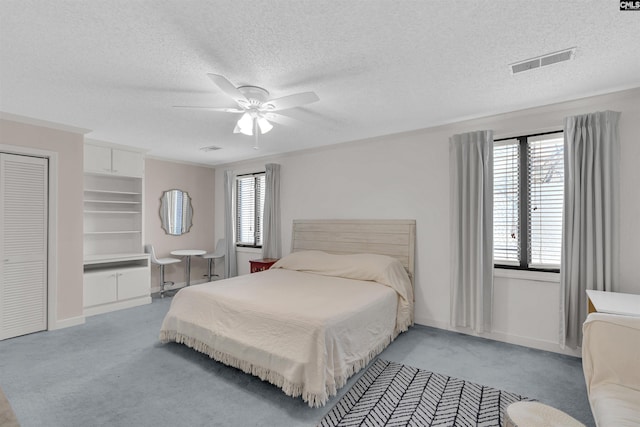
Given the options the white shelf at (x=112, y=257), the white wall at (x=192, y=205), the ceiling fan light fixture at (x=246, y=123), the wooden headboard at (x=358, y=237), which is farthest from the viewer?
the white wall at (x=192, y=205)

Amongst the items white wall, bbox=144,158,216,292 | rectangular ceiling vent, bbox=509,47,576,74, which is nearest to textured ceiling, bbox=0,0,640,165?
rectangular ceiling vent, bbox=509,47,576,74

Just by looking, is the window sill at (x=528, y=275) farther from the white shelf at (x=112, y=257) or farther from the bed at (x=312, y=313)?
the white shelf at (x=112, y=257)

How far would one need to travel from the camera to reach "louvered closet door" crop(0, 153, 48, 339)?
11.1 feet

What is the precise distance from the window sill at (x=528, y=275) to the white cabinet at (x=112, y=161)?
526 centimetres

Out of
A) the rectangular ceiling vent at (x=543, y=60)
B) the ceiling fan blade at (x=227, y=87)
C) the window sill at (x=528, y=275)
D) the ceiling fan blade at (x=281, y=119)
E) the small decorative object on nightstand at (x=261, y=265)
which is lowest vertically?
the small decorative object on nightstand at (x=261, y=265)

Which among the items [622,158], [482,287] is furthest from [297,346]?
[622,158]

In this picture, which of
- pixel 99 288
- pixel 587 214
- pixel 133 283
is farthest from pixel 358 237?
pixel 99 288

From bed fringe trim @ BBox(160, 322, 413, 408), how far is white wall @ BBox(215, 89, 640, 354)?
1169mm

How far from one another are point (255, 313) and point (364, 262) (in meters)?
1.64

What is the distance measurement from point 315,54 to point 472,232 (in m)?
2.51

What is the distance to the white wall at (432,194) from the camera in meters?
2.72

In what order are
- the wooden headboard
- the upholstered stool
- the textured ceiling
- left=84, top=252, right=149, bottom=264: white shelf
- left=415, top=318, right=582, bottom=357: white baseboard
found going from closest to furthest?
1. the upholstered stool
2. the textured ceiling
3. left=415, top=318, right=582, bottom=357: white baseboard
4. the wooden headboard
5. left=84, top=252, right=149, bottom=264: white shelf

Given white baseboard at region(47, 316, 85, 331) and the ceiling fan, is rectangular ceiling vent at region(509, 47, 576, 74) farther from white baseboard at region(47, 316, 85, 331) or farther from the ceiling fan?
white baseboard at region(47, 316, 85, 331)

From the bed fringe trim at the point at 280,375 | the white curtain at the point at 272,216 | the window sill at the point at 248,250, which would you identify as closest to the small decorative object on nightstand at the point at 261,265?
the white curtain at the point at 272,216
